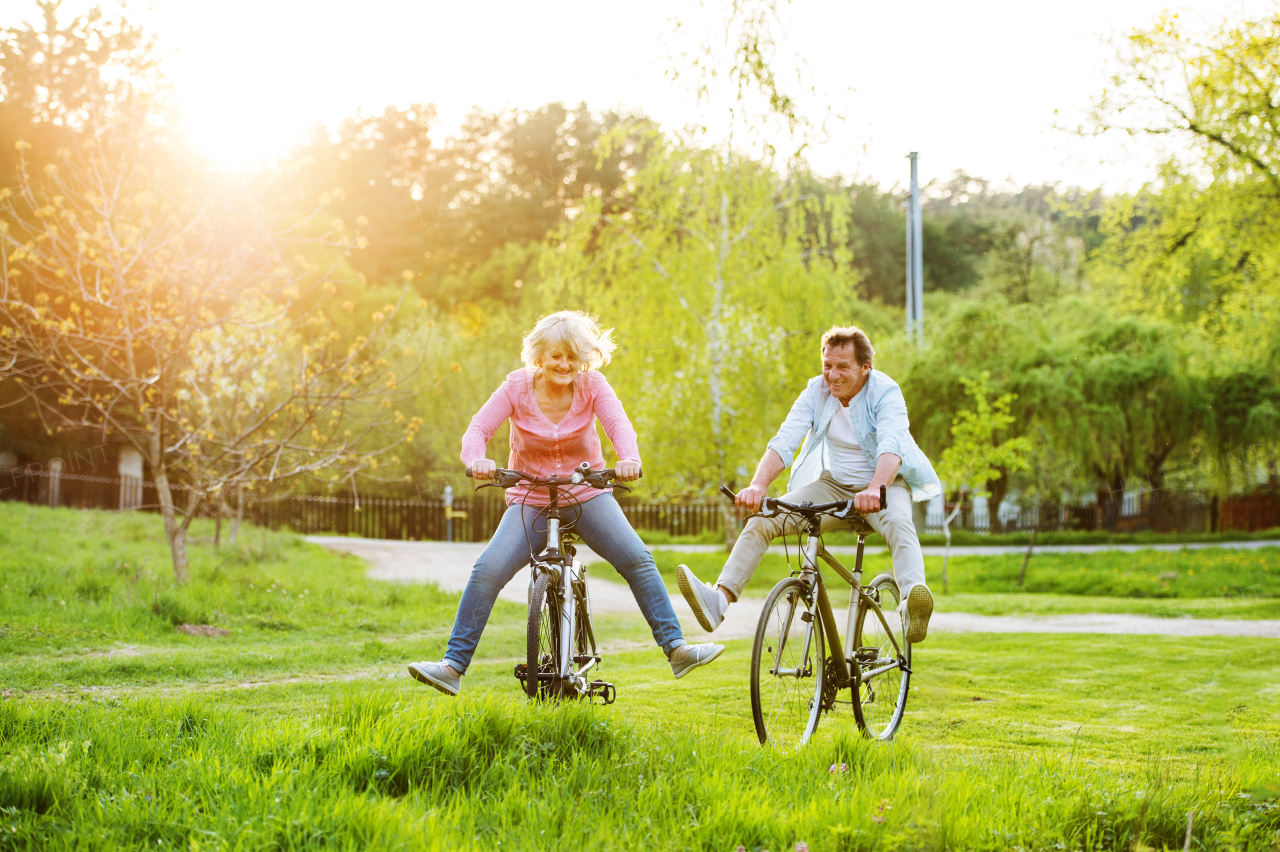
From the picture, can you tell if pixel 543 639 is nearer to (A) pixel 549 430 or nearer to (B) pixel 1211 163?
(A) pixel 549 430

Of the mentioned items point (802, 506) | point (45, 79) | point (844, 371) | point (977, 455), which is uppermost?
point (45, 79)

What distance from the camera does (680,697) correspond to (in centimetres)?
632

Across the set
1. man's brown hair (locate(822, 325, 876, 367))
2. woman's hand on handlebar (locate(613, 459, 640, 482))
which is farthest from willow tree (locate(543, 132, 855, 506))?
woman's hand on handlebar (locate(613, 459, 640, 482))

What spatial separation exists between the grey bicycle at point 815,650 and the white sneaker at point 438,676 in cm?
126

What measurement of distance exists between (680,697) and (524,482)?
2.10 meters

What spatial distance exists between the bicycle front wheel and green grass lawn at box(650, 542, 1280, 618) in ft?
26.7

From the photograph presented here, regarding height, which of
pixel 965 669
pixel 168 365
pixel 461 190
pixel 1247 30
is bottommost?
pixel 965 669

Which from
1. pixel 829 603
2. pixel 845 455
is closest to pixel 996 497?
pixel 845 455

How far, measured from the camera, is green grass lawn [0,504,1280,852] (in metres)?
3.18

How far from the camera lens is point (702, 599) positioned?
493cm

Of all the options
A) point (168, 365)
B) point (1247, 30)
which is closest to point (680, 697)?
point (168, 365)

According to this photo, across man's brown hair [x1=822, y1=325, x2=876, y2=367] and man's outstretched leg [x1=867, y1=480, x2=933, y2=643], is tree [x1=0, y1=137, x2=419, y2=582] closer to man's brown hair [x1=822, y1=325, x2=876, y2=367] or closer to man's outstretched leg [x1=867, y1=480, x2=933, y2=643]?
man's brown hair [x1=822, y1=325, x2=876, y2=367]

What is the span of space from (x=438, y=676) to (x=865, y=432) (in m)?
2.43

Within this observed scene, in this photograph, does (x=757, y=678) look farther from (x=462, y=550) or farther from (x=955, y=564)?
(x=462, y=550)
